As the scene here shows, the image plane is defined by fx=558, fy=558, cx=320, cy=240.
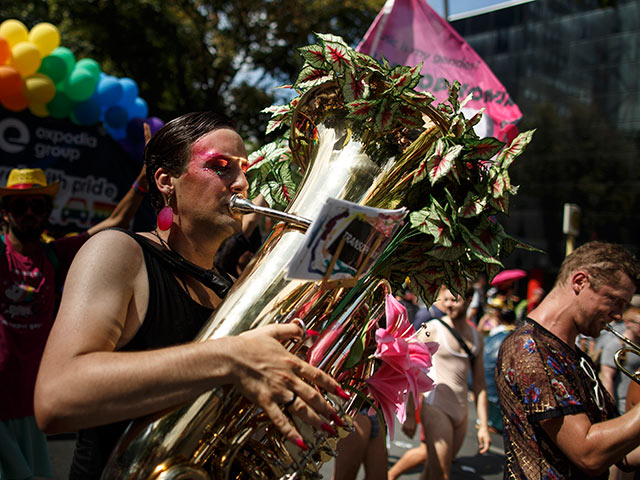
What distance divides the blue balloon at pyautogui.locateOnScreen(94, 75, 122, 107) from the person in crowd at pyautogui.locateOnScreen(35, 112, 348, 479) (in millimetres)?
5401

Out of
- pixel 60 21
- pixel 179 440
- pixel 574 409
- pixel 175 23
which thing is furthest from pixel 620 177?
pixel 179 440

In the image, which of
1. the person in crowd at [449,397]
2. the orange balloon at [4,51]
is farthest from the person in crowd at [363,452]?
the orange balloon at [4,51]

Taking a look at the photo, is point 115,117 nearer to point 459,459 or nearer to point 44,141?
point 44,141

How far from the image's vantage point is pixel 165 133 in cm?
167

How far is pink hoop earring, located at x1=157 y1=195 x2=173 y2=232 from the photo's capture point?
1628 millimetres

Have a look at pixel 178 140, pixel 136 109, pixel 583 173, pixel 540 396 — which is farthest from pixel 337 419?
pixel 583 173

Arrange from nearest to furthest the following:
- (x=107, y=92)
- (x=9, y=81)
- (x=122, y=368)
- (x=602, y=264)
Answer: (x=122, y=368) → (x=602, y=264) → (x=9, y=81) → (x=107, y=92)

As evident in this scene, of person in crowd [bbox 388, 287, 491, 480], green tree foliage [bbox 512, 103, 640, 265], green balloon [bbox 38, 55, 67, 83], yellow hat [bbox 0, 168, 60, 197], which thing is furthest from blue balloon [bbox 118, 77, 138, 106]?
green tree foliage [bbox 512, 103, 640, 265]

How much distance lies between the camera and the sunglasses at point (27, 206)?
3594 millimetres

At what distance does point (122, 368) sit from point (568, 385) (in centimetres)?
169

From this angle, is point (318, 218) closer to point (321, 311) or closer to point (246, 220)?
point (321, 311)

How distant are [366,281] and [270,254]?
29 centimetres

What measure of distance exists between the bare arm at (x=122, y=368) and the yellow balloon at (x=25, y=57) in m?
5.46

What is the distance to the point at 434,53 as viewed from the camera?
448 centimetres
